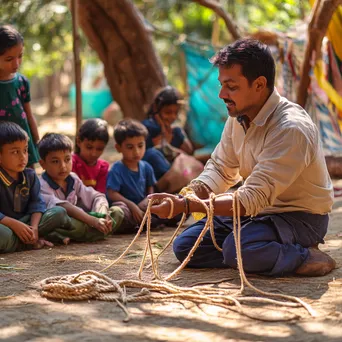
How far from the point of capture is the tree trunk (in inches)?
300

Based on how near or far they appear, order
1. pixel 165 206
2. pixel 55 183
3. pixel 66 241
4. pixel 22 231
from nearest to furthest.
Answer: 1. pixel 165 206
2. pixel 22 231
3. pixel 66 241
4. pixel 55 183

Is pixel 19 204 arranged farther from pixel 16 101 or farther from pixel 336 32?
pixel 336 32

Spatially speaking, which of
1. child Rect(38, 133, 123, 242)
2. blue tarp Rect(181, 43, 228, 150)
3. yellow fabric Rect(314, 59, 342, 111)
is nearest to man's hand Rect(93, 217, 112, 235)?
child Rect(38, 133, 123, 242)

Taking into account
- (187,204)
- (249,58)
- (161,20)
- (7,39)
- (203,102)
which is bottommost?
(187,204)

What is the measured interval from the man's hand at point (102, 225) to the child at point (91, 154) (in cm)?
62

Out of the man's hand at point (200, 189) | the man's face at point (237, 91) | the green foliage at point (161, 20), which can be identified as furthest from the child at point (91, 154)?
the green foliage at point (161, 20)

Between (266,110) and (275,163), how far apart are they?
12.8 inches

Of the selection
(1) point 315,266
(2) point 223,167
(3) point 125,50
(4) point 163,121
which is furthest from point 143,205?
(3) point 125,50

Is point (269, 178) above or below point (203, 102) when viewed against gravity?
below

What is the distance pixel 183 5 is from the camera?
12.2 metres

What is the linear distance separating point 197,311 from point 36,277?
1.04 m

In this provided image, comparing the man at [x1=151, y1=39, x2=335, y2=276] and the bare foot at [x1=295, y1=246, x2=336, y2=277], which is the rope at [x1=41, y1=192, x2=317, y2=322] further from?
the bare foot at [x1=295, y1=246, x2=336, y2=277]

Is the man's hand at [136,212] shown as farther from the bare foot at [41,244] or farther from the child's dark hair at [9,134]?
the child's dark hair at [9,134]

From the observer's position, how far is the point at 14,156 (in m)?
4.35
